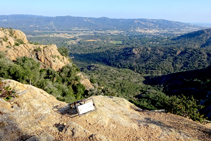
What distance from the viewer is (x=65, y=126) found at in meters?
9.25

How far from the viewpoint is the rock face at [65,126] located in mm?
8284

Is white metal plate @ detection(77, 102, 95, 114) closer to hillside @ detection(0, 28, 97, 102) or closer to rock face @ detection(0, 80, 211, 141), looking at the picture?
rock face @ detection(0, 80, 211, 141)

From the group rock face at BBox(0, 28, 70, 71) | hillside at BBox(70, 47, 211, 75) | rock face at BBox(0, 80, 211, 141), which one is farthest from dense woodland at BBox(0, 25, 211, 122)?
rock face at BBox(0, 80, 211, 141)

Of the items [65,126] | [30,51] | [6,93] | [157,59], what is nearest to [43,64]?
[30,51]

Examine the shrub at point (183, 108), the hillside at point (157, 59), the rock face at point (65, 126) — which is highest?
the rock face at point (65, 126)

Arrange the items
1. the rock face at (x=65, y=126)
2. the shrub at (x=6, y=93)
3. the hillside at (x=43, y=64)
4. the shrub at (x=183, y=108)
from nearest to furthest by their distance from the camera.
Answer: the rock face at (x=65, y=126) → the shrub at (x=6, y=93) → the shrub at (x=183, y=108) → the hillside at (x=43, y=64)

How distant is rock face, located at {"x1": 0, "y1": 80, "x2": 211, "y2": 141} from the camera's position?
8.28 m

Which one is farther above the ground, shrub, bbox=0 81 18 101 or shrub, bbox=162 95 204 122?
shrub, bbox=0 81 18 101

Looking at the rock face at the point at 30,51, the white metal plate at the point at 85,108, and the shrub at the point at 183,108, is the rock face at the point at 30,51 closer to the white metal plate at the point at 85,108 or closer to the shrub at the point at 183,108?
the white metal plate at the point at 85,108

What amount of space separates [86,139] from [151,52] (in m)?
157

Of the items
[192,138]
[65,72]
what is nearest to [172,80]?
[65,72]

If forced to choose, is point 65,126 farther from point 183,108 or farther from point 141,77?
point 141,77

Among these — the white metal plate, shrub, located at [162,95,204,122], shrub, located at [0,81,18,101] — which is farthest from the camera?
shrub, located at [162,95,204,122]

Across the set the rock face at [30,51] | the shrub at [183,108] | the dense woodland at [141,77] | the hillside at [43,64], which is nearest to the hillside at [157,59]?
the dense woodland at [141,77]
